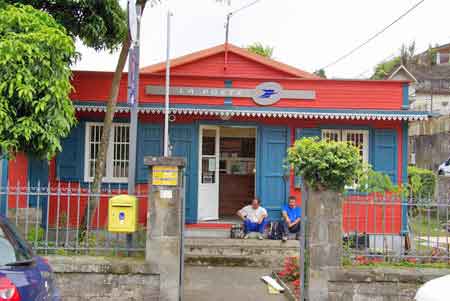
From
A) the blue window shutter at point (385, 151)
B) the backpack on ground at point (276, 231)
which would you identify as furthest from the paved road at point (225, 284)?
the blue window shutter at point (385, 151)

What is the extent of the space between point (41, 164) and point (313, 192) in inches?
279

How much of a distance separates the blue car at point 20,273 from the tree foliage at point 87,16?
5714 mm

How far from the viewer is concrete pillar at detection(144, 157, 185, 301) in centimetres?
690

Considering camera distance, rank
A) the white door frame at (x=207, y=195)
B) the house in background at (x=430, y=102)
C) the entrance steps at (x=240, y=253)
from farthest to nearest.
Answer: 1. the house in background at (x=430, y=102)
2. the white door frame at (x=207, y=195)
3. the entrance steps at (x=240, y=253)

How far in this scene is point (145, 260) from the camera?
6961mm

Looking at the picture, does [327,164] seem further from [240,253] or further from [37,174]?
[37,174]

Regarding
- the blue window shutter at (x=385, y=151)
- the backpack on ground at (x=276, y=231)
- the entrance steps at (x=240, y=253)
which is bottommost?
the entrance steps at (x=240, y=253)

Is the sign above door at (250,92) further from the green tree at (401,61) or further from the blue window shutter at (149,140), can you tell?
the green tree at (401,61)

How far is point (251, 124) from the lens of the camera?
1213 centimetres

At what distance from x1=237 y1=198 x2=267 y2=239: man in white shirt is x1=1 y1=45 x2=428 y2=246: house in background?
0.70 metres

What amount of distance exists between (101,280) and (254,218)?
16.5ft

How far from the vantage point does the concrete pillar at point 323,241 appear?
6844mm

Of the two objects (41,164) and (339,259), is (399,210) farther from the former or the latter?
(41,164)

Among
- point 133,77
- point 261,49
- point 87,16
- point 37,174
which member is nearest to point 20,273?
point 133,77
